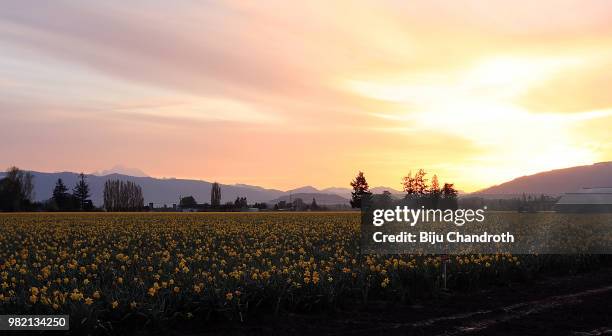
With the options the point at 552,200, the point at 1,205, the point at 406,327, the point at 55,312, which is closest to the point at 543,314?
the point at 406,327

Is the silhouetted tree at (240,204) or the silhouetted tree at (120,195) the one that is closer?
the silhouetted tree at (240,204)

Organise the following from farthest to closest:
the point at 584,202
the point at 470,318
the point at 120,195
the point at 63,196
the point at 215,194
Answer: the point at 120,195, the point at 215,194, the point at 63,196, the point at 584,202, the point at 470,318

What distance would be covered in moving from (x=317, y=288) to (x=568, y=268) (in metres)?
11.0

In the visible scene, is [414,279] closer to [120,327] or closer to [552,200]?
[120,327]

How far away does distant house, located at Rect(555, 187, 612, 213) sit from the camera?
65250mm

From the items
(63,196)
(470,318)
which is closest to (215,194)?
(63,196)

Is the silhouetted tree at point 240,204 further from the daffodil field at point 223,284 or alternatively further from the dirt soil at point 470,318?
the dirt soil at point 470,318

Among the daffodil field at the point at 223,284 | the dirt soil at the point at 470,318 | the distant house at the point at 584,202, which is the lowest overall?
the dirt soil at the point at 470,318

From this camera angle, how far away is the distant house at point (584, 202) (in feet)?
214

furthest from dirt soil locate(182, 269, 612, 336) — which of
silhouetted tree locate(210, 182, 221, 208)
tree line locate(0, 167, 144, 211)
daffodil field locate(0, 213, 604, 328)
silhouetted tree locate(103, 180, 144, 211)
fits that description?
silhouetted tree locate(103, 180, 144, 211)

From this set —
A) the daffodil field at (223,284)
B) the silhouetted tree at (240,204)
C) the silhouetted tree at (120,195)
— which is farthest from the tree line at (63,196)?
the daffodil field at (223,284)

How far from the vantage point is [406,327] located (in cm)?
1138

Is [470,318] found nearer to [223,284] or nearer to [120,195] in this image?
[223,284]

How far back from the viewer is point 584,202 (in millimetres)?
66750
